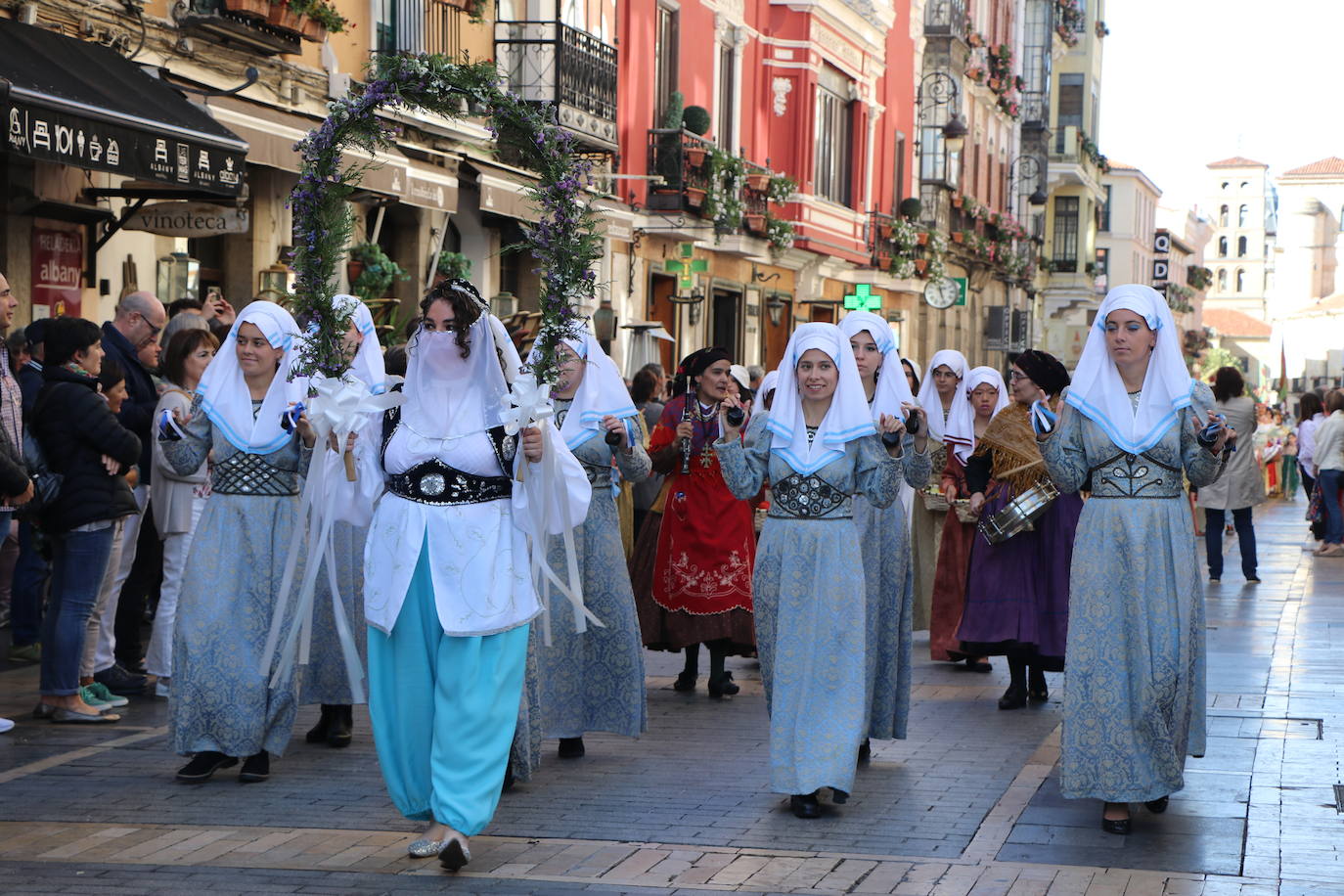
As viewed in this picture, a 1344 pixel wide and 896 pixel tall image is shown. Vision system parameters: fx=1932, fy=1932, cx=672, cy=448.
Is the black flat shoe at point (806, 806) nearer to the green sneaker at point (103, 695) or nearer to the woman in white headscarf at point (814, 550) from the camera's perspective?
the woman in white headscarf at point (814, 550)

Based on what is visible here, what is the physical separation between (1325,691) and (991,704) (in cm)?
190

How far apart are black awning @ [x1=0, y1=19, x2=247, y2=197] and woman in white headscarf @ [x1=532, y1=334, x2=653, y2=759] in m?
4.07

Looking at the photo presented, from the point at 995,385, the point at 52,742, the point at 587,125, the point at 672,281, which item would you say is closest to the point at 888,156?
the point at 672,281

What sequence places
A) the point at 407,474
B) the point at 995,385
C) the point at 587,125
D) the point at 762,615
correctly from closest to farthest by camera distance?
1. the point at 407,474
2. the point at 762,615
3. the point at 995,385
4. the point at 587,125

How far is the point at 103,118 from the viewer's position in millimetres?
11633

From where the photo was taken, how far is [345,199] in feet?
23.5

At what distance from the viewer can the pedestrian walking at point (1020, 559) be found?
10000mm

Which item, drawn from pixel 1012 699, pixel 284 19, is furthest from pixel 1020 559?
pixel 284 19

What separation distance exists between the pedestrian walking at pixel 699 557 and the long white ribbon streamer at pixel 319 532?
9.04 ft

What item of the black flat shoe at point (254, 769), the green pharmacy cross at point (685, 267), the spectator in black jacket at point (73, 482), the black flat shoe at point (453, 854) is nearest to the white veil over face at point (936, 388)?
the spectator in black jacket at point (73, 482)

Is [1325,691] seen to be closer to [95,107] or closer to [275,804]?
[275,804]

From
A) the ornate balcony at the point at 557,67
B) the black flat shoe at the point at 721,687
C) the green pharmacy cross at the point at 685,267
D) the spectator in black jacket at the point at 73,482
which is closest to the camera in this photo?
the spectator in black jacket at the point at 73,482

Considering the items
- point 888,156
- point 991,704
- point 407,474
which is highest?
point 888,156

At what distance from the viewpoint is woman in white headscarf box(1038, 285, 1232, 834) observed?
7078 mm
